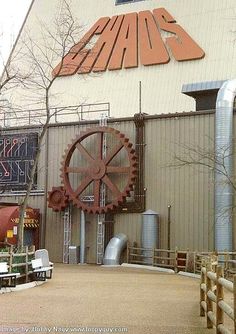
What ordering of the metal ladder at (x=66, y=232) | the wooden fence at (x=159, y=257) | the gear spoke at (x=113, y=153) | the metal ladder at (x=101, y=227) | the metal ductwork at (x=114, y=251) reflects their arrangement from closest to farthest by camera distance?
1. the wooden fence at (x=159, y=257)
2. the metal ductwork at (x=114, y=251)
3. the gear spoke at (x=113, y=153)
4. the metal ladder at (x=101, y=227)
5. the metal ladder at (x=66, y=232)

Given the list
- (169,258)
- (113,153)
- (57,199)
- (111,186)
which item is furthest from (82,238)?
(169,258)

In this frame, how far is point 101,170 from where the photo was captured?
30.8m

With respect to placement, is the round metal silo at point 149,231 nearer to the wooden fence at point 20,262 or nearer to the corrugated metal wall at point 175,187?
Answer: the corrugated metal wall at point 175,187

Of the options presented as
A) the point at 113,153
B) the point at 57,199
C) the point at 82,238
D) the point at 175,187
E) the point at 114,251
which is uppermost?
the point at 113,153

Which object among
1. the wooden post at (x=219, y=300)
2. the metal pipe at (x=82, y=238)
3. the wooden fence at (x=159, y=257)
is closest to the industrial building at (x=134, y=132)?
the metal pipe at (x=82, y=238)

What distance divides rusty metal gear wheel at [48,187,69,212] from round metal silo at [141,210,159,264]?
445 cm

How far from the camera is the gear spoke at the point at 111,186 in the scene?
98.8 feet

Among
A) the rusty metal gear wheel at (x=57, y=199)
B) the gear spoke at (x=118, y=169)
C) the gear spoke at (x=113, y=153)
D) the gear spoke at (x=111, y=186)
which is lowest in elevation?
the rusty metal gear wheel at (x=57, y=199)

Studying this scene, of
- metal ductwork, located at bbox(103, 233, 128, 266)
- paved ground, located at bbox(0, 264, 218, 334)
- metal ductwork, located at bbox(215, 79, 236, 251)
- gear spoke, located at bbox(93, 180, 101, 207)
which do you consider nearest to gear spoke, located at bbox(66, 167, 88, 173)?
gear spoke, located at bbox(93, 180, 101, 207)

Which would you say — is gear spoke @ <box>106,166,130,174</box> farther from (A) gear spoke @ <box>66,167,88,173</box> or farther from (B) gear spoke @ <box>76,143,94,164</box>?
(A) gear spoke @ <box>66,167,88,173</box>

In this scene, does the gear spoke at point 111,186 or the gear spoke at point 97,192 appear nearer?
the gear spoke at point 111,186

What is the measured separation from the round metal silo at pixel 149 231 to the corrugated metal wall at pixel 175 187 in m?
0.60

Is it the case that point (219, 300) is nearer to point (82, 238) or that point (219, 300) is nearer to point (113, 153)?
point (113, 153)

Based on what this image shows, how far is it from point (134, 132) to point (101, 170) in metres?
2.56
